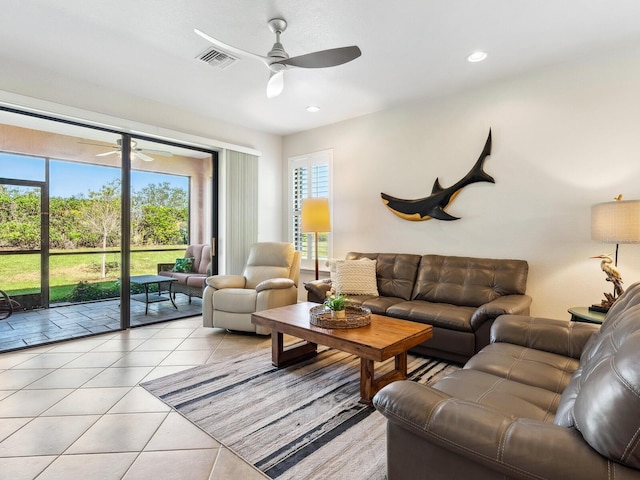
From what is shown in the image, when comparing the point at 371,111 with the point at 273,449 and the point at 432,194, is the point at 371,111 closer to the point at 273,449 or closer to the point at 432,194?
the point at 432,194

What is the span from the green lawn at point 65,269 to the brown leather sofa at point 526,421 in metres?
3.86

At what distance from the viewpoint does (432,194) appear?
3.97m

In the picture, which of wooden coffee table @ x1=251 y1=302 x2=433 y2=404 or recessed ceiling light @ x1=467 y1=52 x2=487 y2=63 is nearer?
wooden coffee table @ x1=251 y1=302 x2=433 y2=404

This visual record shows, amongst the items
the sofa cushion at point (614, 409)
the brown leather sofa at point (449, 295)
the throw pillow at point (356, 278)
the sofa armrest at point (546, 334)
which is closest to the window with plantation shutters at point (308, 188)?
the throw pillow at point (356, 278)

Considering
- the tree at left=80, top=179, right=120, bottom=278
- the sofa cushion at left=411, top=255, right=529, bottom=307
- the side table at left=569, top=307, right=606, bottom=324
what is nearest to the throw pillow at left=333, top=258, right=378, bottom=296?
the sofa cushion at left=411, top=255, right=529, bottom=307

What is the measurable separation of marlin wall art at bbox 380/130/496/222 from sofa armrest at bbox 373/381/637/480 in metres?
2.93

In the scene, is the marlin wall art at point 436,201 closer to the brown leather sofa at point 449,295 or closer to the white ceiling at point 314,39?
the brown leather sofa at point 449,295

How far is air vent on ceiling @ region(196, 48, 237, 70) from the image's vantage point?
288 cm

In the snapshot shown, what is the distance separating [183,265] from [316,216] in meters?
2.01

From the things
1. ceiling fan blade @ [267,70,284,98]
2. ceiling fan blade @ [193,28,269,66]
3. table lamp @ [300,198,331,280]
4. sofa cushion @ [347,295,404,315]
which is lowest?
sofa cushion @ [347,295,404,315]

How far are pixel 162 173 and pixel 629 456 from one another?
15.7 feet

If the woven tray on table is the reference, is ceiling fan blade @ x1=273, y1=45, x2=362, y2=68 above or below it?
above

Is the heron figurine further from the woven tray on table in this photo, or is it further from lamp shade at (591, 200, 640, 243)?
the woven tray on table

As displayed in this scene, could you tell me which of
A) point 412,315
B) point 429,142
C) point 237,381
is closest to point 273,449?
point 237,381
